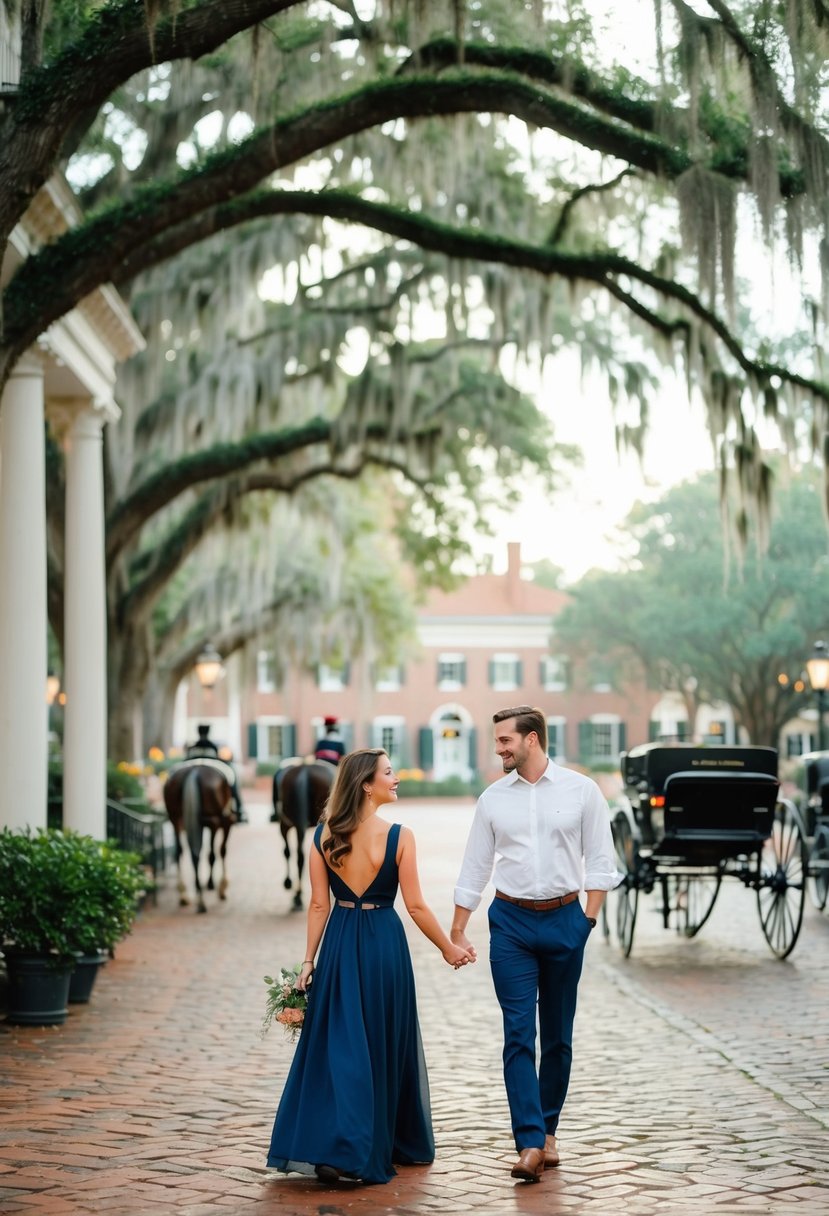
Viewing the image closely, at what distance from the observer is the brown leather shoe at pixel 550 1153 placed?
603 cm

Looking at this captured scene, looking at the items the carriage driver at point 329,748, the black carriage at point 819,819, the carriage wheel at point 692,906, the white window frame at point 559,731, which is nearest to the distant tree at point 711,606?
the white window frame at point 559,731

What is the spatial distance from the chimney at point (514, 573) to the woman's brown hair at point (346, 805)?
214 ft

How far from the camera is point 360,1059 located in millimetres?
5715

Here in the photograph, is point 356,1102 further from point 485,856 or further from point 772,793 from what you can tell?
point 772,793

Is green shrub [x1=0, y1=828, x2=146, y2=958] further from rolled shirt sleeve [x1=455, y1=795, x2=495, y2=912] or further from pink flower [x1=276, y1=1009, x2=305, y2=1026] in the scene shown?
rolled shirt sleeve [x1=455, y1=795, x2=495, y2=912]

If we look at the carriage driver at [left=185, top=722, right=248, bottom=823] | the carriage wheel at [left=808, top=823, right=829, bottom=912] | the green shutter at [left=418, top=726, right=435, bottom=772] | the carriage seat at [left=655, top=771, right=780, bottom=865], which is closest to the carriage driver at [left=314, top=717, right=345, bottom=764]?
the carriage driver at [left=185, top=722, right=248, bottom=823]

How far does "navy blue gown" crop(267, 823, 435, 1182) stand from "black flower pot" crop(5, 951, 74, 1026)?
3.86 meters

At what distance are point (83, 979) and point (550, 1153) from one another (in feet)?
16.6

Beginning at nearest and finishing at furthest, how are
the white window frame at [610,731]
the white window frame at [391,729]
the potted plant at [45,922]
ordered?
the potted plant at [45,922]
the white window frame at [610,731]
the white window frame at [391,729]

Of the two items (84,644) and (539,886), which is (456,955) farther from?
(84,644)

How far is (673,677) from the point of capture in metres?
50.6

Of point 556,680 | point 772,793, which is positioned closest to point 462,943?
point 772,793

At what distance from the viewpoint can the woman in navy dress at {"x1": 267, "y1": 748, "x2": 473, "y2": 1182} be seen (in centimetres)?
568

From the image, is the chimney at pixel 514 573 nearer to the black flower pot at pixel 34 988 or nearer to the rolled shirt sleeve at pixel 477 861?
the black flower pot at pixel 34 988
